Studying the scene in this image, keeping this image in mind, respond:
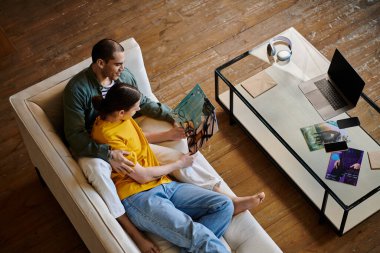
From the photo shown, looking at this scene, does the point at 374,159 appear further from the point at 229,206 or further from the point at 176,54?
→ the point at 176,54

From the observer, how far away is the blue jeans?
8.09ft

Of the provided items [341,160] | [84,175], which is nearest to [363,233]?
[341,160]

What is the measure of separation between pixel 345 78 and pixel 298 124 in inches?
13.5

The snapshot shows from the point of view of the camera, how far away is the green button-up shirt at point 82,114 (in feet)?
8.32

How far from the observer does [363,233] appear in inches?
116

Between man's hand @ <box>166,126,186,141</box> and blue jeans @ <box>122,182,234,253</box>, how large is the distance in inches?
10.7

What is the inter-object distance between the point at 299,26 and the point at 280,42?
1.88 feet

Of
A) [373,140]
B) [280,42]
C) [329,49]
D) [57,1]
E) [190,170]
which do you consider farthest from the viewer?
[57,1]

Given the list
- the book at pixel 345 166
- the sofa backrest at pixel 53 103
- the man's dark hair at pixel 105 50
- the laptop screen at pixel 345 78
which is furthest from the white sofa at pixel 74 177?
the laptop screen at pixel 345 78

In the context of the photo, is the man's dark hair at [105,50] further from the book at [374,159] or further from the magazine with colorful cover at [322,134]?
the book at [374,159]

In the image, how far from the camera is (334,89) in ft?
10.4

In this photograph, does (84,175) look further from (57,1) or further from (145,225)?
(57,1)

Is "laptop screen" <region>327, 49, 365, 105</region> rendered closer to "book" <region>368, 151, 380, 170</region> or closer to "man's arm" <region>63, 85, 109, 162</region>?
"book" <region>368, 151, 380, 170</region>

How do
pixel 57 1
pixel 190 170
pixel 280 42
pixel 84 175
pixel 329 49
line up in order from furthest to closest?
pixel 57 1 < pixel 329 49 < pixel 280 42 < pixel 190 170 < pixel 84 175
